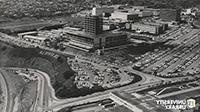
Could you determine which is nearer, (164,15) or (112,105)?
(112,105)

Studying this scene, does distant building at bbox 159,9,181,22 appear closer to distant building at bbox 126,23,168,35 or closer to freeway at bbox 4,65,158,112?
distant building at bbox 126,23,168,35

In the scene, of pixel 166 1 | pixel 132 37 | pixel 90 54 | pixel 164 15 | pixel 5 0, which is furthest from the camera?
pixel 166 1

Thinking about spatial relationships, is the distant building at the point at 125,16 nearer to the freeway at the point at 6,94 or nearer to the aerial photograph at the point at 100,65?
the aerial photograph at the point at 100,65

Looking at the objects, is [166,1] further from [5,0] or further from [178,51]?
[178,51]

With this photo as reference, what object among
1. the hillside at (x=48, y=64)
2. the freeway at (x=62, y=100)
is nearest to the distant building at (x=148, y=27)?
the hillside at (x=48, y=64)

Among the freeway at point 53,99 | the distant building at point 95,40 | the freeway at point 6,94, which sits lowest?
the freeway at point 6,94

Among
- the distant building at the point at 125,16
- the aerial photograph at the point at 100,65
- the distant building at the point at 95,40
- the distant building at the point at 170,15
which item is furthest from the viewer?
the distant building at the point at 125,16

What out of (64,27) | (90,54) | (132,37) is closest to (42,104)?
(90,54)
